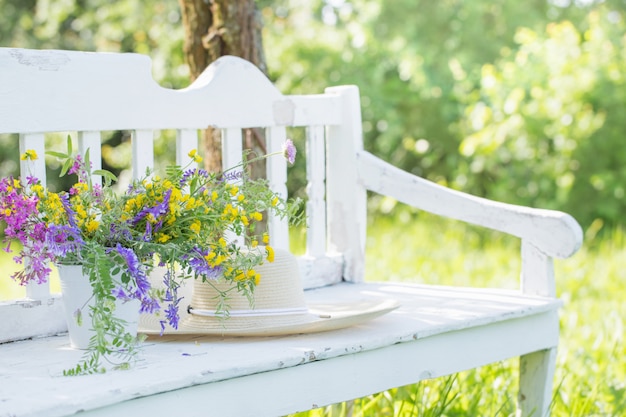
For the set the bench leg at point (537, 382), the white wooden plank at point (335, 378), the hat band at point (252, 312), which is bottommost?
the bench leg at point (537, 382)

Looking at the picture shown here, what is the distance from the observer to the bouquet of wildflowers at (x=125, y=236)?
5.40 feet

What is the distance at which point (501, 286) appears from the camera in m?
4.32

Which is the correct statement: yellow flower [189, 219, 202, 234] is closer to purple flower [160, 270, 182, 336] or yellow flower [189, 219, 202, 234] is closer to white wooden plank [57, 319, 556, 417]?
purple flower [160, 270, 182, 336]

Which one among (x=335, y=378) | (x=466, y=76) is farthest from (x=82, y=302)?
(x=466, y=76)

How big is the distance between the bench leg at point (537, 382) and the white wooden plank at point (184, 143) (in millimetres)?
1006

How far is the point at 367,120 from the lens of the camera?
6.83 metres

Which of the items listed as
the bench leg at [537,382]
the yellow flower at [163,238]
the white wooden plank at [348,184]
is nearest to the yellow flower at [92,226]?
the yellow flower at [163,238]

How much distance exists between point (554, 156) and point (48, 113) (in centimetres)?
414

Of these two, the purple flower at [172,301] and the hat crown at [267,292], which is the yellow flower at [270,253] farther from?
the purple flower at [172,301]

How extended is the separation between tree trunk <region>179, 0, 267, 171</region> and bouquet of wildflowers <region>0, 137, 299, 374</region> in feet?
3.35

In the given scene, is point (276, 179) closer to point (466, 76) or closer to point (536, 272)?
point (536, 272)

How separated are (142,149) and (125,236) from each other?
492 millimetres

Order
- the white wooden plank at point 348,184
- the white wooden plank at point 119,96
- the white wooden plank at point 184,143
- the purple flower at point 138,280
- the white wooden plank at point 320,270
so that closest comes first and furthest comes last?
the purple flower at point 138,280
the white wooden plank at point 119,96
the white wooden plank at point 184,143
the white wooden plank at point 320,270
the white wooden plank at point 348,184

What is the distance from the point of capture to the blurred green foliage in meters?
5.49
